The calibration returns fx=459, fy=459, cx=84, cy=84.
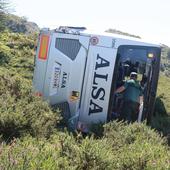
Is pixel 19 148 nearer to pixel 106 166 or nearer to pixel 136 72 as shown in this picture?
Result: pixel 106 166

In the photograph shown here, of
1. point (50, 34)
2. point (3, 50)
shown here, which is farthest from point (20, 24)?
point (50, 34)

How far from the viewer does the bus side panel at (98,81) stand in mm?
11367

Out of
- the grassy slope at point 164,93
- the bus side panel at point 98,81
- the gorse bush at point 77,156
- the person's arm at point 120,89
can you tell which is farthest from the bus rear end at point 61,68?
the grassy slope at point 164,93

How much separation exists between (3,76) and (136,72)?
3569 mm

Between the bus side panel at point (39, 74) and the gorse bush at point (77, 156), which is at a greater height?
the bus side panel at point (39, 74)

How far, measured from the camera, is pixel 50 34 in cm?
1248

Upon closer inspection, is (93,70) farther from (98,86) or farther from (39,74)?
(39,74)

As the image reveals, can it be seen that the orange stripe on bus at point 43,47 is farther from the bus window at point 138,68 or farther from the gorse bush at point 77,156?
the gorse bush at point 77,156

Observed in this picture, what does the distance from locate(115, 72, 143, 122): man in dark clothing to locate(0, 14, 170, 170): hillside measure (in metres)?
0.95

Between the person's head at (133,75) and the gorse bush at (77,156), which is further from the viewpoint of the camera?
the person's head at (133,75)

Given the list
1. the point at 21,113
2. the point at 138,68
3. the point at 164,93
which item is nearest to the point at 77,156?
the point at 21,113

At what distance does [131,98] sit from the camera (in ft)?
39.1

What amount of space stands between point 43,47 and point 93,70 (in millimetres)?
1933

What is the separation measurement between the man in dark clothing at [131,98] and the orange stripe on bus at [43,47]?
2.23 meters
